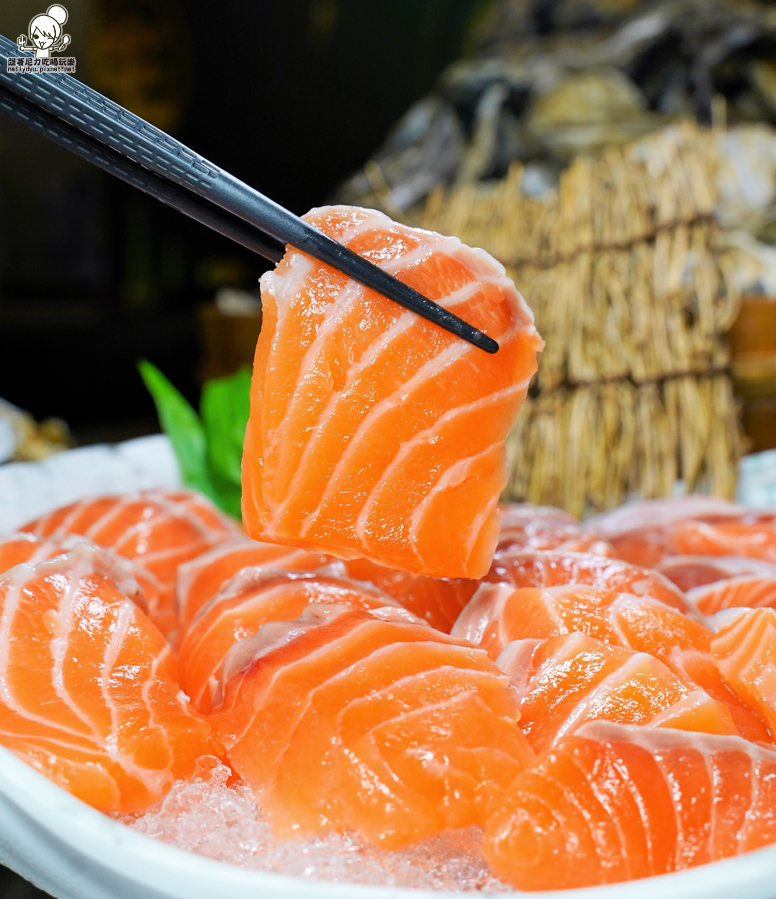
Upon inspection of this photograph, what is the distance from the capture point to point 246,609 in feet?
3.55

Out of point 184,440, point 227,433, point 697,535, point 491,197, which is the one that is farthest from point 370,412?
point 491,197

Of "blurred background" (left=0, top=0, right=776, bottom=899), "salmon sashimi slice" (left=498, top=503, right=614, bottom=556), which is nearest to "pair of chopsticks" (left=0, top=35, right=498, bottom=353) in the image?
"blurred background" (left=0, top=0, right=776, bottom=899)

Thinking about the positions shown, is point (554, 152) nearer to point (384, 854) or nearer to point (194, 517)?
point (194, 517)

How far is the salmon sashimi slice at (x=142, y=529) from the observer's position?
1.49 metres

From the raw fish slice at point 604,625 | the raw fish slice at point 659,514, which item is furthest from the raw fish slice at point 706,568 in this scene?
the raw fish slice at point 604,625

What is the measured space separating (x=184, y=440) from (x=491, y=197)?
133cm

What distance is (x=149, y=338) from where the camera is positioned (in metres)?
5.03

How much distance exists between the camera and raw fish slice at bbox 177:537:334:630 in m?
1.27

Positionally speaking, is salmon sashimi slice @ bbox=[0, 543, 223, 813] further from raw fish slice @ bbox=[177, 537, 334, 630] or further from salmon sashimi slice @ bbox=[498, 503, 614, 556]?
salmon sashimi slice @ bbox=[498, 503, 614, 556]

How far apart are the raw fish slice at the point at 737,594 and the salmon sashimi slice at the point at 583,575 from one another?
4.6 inches

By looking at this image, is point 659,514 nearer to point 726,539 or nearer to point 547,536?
point 726,539

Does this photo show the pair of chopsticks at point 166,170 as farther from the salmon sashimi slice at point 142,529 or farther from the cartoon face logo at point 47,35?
the salmon sashimi slice at point 142,529

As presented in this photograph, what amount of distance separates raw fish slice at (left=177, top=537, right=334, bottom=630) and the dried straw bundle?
1150 millimetres

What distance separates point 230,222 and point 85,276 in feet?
14.9
